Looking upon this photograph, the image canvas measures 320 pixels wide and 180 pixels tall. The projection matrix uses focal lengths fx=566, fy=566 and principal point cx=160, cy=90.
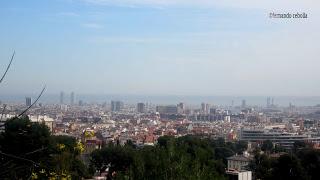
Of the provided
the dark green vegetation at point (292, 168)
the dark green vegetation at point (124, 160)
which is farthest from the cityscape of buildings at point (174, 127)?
the dark green vegetation at point (292, 168)

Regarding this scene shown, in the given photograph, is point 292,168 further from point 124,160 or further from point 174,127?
point 174,127

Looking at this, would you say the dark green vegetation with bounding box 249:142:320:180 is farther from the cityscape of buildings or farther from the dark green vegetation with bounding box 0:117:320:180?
the cityscape of buildings


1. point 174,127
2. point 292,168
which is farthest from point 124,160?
point 174,127

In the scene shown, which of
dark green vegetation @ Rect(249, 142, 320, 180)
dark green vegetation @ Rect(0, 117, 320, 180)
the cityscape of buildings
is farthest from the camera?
the cityscape of buildings

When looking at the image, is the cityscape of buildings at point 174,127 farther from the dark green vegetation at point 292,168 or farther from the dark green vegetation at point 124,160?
the dark green vegetation at point 292,168

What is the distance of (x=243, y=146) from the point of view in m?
51.1

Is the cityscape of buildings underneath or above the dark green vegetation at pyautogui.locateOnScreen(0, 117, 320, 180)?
underneath

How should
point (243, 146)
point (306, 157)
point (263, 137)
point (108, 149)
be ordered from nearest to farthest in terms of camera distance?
point (306, 157)
point (108, 149)
point (243, 146)
point (263, 137)

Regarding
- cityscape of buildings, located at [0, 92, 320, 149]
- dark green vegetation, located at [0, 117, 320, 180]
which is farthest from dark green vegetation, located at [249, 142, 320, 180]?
cityscape of buildings, located at [0, 92, 320, 149]

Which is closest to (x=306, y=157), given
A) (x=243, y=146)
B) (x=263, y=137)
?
(x=243, y=146)

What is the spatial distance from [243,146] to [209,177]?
Result: 46323mm

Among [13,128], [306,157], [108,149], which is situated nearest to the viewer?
[13,128]

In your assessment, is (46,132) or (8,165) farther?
(46,132)

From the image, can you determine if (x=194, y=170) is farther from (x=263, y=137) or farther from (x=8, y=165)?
(x=263, y=137)
